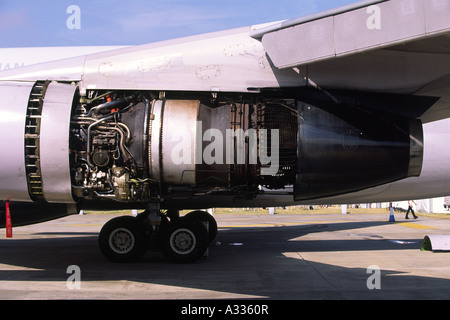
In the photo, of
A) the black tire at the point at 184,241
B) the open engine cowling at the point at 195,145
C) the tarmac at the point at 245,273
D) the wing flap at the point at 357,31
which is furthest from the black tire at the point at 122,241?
the wing flap at the point at 357,31

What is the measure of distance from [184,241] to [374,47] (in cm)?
614

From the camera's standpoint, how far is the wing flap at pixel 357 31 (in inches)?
194

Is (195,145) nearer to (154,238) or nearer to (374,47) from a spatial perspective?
(374,47)

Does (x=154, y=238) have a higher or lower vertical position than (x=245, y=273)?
higher

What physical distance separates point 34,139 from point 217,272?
4383 millimetres

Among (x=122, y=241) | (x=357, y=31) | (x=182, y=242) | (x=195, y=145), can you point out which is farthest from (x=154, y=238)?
(x=357, y=31)

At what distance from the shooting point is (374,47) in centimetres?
530

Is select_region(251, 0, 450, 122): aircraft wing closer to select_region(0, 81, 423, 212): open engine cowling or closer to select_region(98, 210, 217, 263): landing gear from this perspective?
select_region(0, 81, 423, 212): open engine cowling

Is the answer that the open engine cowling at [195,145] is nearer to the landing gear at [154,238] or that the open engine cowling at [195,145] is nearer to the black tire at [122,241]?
the landing gear at [154,238]

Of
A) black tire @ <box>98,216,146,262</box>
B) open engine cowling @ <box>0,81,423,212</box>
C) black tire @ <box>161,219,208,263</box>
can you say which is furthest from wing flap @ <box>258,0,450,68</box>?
black tire @ <box>98,216,146,262</box>

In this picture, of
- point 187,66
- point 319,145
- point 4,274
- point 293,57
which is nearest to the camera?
point 293,57

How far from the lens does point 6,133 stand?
6.17 m
